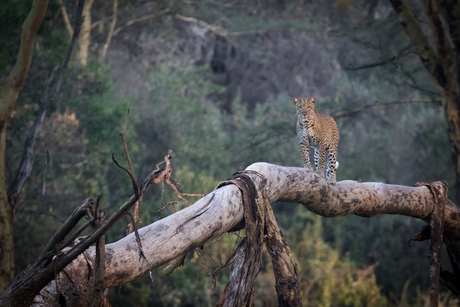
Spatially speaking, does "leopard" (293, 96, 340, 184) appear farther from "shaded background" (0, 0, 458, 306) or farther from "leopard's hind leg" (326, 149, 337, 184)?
"shaded background" (0, 0, 458, 306)

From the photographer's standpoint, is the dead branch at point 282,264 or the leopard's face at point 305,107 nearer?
the dead branch at point 282,264

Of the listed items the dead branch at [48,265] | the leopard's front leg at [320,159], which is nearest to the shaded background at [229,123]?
the leopard's front leg at [320,159]

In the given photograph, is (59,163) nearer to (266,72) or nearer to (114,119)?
(114,119)

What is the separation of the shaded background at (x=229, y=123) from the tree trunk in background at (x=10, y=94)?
112cm

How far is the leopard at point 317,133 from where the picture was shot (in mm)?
3357

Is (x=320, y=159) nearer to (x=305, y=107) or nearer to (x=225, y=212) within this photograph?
(x=305, y=107)

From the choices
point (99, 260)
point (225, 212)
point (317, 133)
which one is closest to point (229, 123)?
point (317, 133)

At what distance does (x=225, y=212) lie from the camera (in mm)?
2242

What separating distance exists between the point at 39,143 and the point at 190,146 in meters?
4.23

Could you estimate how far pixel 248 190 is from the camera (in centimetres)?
236

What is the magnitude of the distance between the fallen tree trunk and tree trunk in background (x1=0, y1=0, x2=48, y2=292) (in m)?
3.29

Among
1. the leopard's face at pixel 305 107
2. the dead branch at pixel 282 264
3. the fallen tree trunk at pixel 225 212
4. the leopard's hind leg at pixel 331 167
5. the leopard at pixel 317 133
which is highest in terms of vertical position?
the leopard's face at pixel 305 107

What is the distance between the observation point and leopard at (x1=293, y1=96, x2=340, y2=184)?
336 centimetres

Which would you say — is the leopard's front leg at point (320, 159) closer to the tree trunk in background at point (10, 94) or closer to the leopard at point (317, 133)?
the leopard at point (317, 133)
